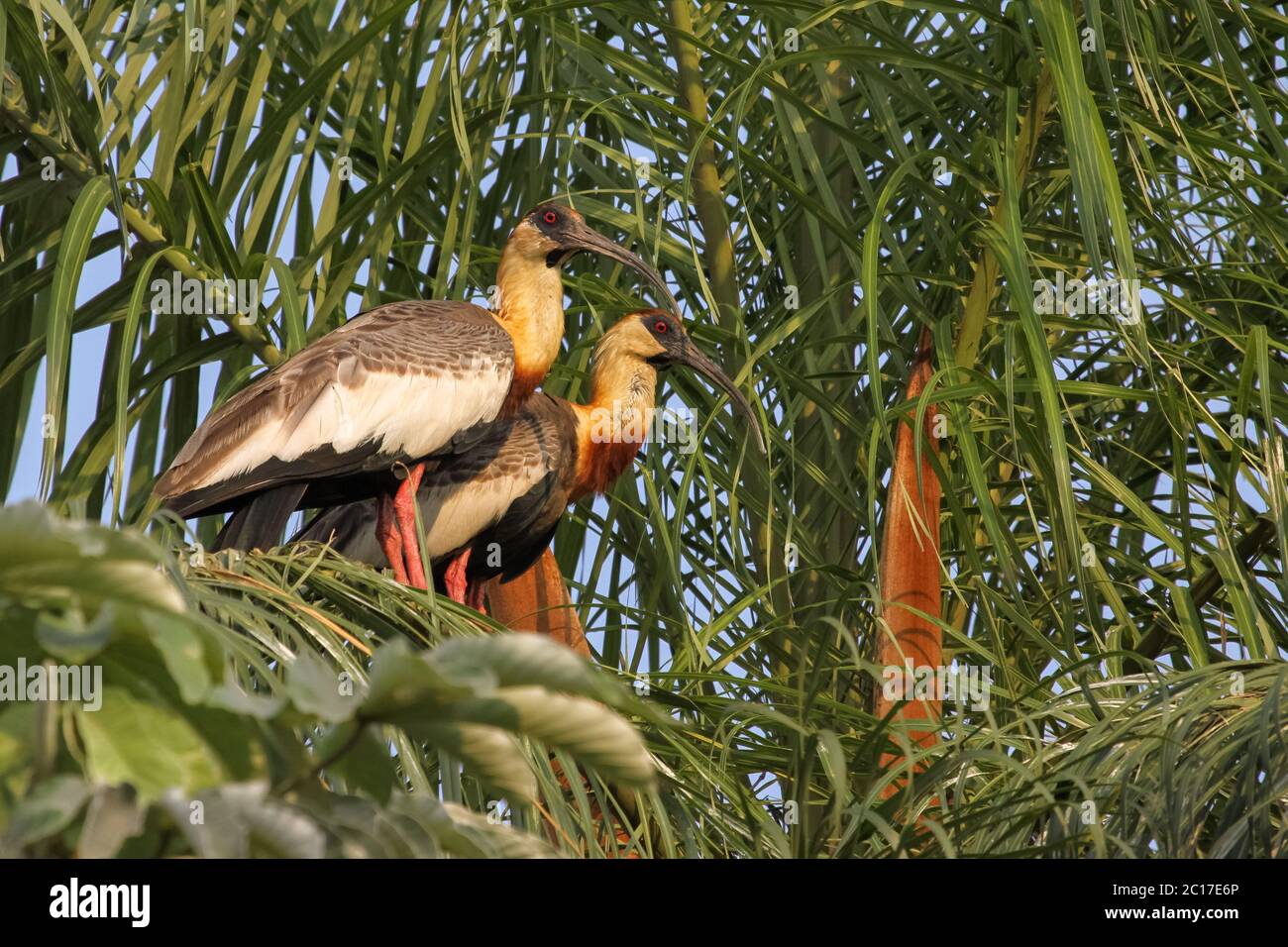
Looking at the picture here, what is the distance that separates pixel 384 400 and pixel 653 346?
1205mm

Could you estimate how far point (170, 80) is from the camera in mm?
3408

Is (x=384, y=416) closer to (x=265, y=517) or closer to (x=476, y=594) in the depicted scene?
(x=265, y=517)

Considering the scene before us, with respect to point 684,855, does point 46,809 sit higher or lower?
higher

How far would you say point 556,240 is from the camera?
466 cm

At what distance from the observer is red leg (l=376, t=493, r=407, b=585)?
4.60 meters

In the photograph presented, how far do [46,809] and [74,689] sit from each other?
0.16m

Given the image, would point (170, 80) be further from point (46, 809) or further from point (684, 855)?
point (46, 809)

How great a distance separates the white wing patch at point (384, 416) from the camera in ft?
12.9

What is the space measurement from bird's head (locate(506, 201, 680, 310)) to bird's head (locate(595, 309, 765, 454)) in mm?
361

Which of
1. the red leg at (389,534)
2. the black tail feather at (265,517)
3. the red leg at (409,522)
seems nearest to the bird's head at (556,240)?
the red leg at (409,522)
